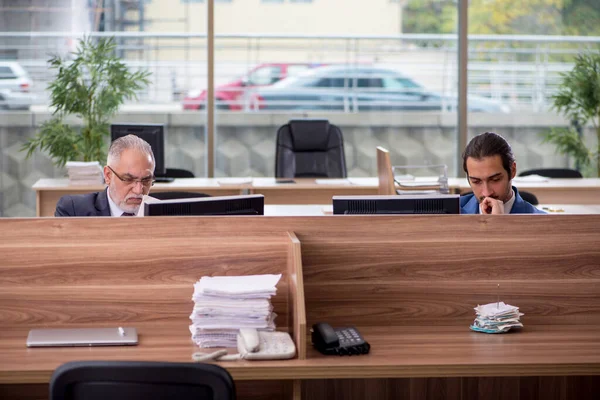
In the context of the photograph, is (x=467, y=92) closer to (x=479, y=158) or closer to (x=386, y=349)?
(x=479, y=158)

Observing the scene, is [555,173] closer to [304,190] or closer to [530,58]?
[530,58]

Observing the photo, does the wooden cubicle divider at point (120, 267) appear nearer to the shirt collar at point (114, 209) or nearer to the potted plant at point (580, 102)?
the shirt collar at point (114, 209)

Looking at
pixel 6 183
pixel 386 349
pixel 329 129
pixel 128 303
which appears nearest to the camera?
pixel 386 349

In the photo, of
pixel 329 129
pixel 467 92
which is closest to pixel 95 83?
pixel 329 129

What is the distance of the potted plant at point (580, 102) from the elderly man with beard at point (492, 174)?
172 inches

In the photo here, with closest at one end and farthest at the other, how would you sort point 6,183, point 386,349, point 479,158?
point 386,349 < point 479,158 < point 6,183

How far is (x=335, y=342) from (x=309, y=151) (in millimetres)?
4562

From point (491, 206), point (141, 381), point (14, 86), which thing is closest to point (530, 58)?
point (14, 86)

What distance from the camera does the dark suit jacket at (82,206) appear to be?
3.78m

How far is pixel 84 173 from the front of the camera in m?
6.61

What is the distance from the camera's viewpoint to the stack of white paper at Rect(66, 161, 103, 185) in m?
6.59

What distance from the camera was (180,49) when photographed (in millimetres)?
8070

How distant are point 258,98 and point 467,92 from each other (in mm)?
1921

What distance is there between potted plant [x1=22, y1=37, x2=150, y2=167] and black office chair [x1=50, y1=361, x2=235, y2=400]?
5457mm
